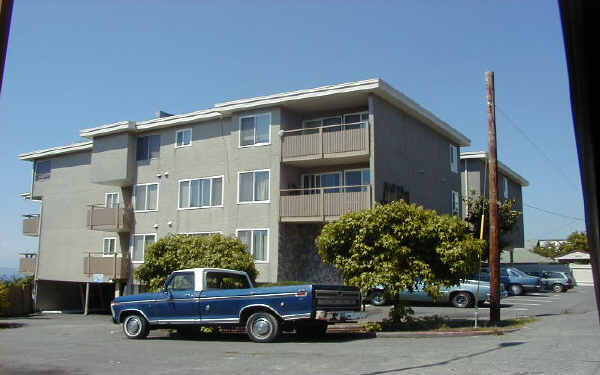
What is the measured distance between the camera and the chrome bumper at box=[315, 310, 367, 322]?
14539 mm

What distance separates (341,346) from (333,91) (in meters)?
13.6

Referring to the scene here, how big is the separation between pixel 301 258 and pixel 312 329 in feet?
37.3

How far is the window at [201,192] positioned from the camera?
95.8 feet

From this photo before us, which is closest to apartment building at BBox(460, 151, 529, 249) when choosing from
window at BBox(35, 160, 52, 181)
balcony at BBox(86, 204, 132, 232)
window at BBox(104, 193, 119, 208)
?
balcony at BBox(86, 204, 132, 232)

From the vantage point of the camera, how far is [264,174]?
2745 cm

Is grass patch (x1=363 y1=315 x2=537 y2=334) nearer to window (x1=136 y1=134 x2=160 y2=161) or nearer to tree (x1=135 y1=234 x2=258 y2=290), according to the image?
tree (x1=135 y1=234 x2=258 y2=290)

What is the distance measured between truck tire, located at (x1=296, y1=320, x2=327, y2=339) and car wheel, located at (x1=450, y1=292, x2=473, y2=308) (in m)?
11.0

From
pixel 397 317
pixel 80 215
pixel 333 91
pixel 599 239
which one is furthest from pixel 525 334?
pixel 80 215

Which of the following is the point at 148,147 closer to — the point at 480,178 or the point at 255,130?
the point at 255,130

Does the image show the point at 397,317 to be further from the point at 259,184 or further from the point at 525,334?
the point at 259,184

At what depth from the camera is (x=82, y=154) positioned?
3850 centimetres

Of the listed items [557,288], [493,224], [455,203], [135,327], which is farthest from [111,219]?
[557,288]

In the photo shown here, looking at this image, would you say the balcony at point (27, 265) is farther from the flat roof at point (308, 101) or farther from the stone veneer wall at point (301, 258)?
the stone veneer wall at point (301, 258)

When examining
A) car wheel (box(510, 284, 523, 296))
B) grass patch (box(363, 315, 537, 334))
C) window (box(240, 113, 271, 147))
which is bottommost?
grass patch (box(363, 315, 537, 334))
